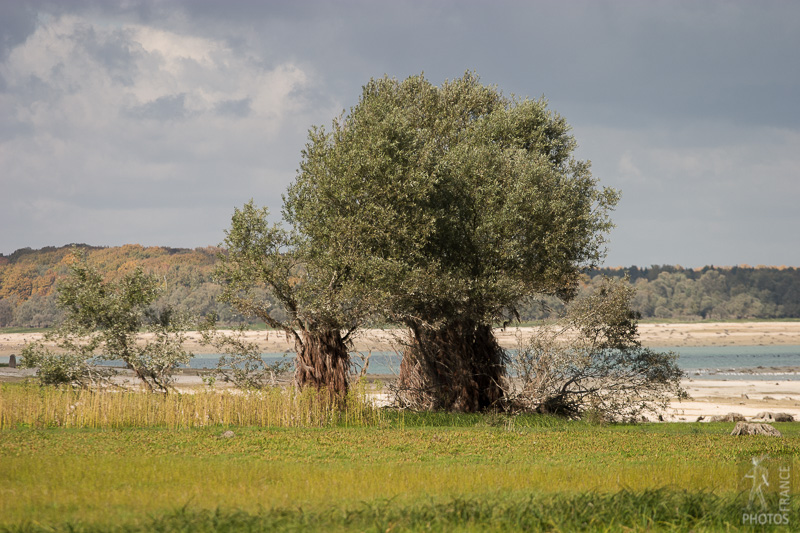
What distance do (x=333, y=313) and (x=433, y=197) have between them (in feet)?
20.5

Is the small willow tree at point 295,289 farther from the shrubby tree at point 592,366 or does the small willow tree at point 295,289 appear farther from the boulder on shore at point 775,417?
the boulder on shore at point 775,417

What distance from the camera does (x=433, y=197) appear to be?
2636 centimetres

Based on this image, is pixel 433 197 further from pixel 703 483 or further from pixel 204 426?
pixel 703 483

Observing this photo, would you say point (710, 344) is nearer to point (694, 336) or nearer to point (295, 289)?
point (694, 336)

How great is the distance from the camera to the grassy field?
370 inches

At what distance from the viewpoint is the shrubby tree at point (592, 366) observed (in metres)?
28.2

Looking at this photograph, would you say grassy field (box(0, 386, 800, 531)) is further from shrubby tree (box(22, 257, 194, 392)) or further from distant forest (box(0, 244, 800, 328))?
distant forest (box(0, 244, 800, 328))

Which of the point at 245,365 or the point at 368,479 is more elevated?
the point at 245,365

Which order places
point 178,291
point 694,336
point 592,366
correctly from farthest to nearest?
point 694,336 < point 178,291 < point 592,366

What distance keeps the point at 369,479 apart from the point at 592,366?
19.5 m

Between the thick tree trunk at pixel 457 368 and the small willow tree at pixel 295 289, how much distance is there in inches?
182

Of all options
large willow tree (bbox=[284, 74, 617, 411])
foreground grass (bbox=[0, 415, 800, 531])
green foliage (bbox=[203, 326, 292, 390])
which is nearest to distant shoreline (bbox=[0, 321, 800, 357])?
large willow tree (bbox=[284, 74, 617, 411])

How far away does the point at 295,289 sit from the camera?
982 inches

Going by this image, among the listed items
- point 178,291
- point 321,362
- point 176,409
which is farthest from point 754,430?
point 178,291
